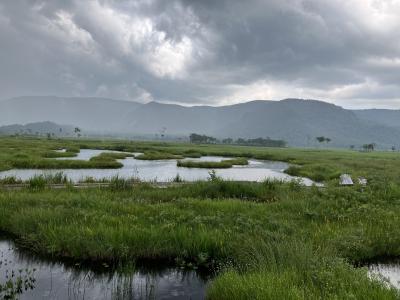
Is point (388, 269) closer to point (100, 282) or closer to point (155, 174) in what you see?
point (100, 282)

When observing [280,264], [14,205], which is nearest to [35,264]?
[14,205]

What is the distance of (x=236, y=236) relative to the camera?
47.4ft

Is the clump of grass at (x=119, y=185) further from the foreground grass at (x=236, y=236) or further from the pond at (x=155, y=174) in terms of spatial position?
the pond at (x=155, y=174)

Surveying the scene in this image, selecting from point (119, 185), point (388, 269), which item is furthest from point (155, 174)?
point (388, 269)

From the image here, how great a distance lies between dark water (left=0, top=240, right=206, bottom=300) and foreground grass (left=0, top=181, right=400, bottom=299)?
2.15ft

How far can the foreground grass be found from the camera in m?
9.90

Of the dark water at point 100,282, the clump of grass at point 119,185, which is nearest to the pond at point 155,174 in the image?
the clump of grass at point 119,185

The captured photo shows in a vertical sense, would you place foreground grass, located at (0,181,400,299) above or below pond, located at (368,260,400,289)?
above

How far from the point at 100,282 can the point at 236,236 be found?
17.9 ft

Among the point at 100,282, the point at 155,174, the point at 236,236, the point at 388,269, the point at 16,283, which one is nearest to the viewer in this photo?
the point at 16,283

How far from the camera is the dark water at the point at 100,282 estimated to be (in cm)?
1138

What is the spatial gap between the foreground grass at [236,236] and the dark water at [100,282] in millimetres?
655

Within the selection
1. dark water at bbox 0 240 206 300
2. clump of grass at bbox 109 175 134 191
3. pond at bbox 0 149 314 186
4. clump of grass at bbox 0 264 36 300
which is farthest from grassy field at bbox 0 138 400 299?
pond at bbox 0 149 314 186

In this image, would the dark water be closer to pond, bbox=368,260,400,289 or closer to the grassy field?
the grassy field
